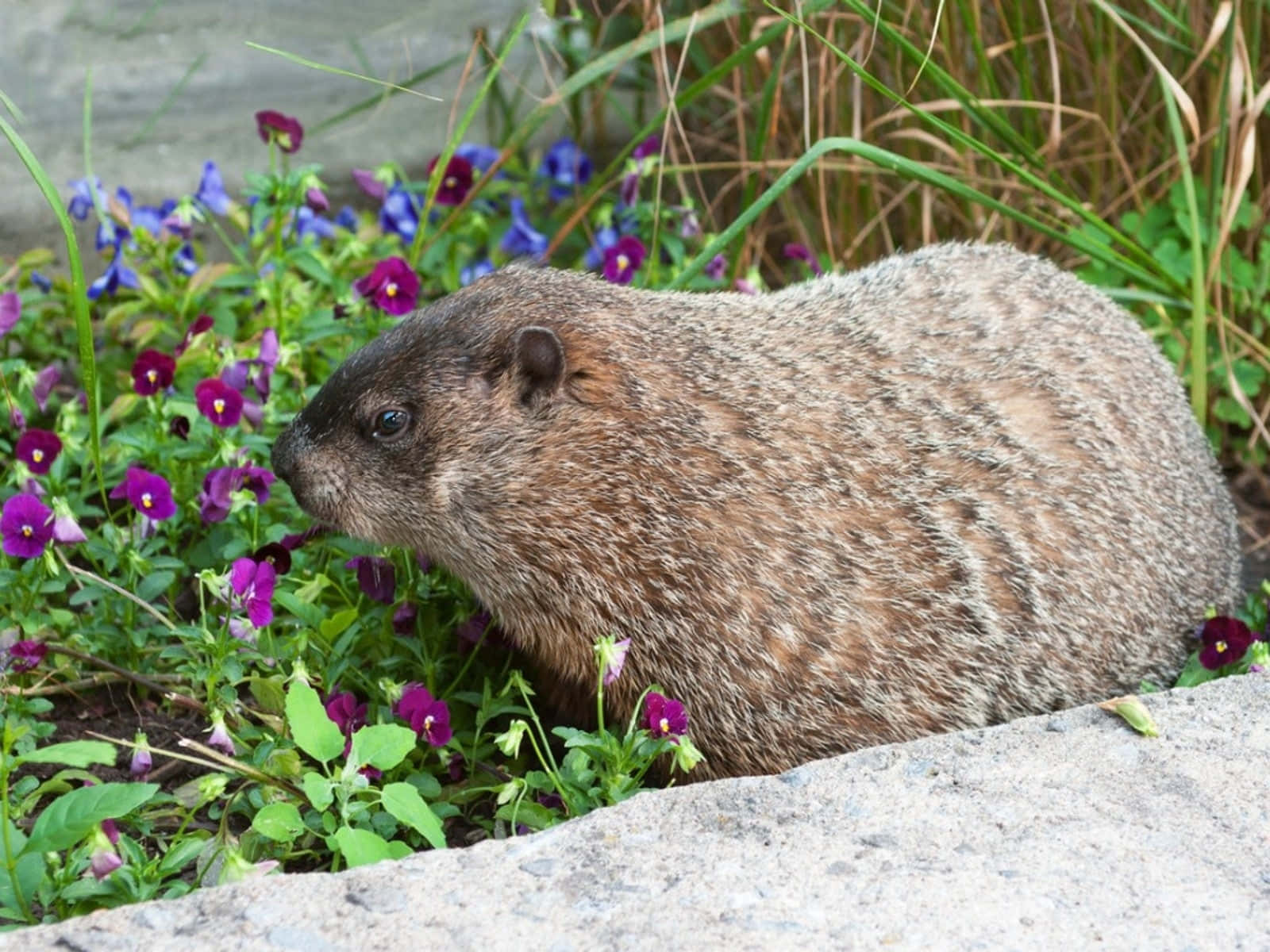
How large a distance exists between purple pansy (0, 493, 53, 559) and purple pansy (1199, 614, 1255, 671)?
109 inches

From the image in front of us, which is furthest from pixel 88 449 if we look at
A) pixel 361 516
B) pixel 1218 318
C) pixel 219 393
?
pixel 1218 318

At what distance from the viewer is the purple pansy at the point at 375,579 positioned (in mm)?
3678

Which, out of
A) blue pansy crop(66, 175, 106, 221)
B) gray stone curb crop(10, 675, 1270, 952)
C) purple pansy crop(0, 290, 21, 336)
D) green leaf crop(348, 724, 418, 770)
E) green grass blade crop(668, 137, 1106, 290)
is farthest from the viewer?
blue pansy crop(66, 175, 106, 221)

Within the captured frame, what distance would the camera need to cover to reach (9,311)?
4418mm

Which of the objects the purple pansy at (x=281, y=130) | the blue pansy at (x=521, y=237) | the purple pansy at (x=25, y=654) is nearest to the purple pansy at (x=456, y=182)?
the purple pansy at (x=281, y=130)

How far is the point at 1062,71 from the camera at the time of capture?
5.32 m

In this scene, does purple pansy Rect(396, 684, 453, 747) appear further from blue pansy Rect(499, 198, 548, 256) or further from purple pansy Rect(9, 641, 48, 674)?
blue pansy Rect(499, 198, 548, 256)

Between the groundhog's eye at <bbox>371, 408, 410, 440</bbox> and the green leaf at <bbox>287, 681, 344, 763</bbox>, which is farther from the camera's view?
the groundhog's eye at <bbox>371, 408, 410, 440</bbox>

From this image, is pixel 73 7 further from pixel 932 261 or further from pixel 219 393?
pixel 932 261

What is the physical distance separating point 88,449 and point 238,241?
6.74ft

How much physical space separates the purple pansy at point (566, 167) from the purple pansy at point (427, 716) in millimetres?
3060

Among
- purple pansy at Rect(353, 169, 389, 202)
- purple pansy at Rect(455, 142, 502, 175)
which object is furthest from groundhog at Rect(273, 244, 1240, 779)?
purple pansy at Rect(455, 142, 502, 175)

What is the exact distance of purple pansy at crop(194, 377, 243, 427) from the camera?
12.2 ft

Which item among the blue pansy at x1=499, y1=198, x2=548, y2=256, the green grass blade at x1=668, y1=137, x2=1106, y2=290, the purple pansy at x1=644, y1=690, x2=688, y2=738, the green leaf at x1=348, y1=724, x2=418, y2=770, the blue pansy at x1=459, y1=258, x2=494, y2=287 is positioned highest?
the green grass blade at x1=668, y1=137, x2=1106, y2=290
